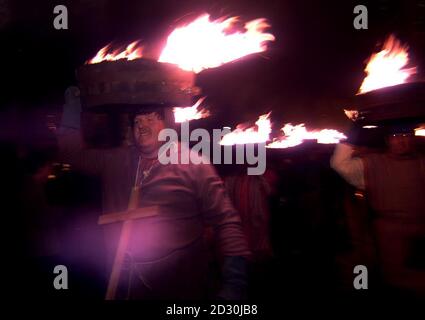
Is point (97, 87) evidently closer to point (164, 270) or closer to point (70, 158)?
point (70, 158)

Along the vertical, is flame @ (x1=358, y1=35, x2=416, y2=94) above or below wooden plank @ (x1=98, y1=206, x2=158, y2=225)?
above

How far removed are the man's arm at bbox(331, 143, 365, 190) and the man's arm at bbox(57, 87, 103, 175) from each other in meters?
2.85

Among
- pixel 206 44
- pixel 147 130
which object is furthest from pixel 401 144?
pixel 147 130

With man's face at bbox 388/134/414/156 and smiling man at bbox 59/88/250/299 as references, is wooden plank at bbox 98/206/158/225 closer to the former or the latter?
smiling man at bbox 59/88/250/299

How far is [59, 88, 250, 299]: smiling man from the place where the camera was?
129 inches

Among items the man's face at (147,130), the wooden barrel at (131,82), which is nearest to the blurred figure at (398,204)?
the man's face at (147,130)

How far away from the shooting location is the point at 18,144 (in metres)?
6.33

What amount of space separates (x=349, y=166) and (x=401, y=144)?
60cm

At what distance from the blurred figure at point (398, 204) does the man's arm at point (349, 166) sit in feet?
0.04

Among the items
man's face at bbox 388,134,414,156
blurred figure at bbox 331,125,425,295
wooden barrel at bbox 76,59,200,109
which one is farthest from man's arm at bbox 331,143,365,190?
wooden barrel at bbox 76,59,200,109

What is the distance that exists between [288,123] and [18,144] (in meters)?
9.07

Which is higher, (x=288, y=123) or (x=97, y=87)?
(x=288, y=123)

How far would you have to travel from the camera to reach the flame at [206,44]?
397 cm
